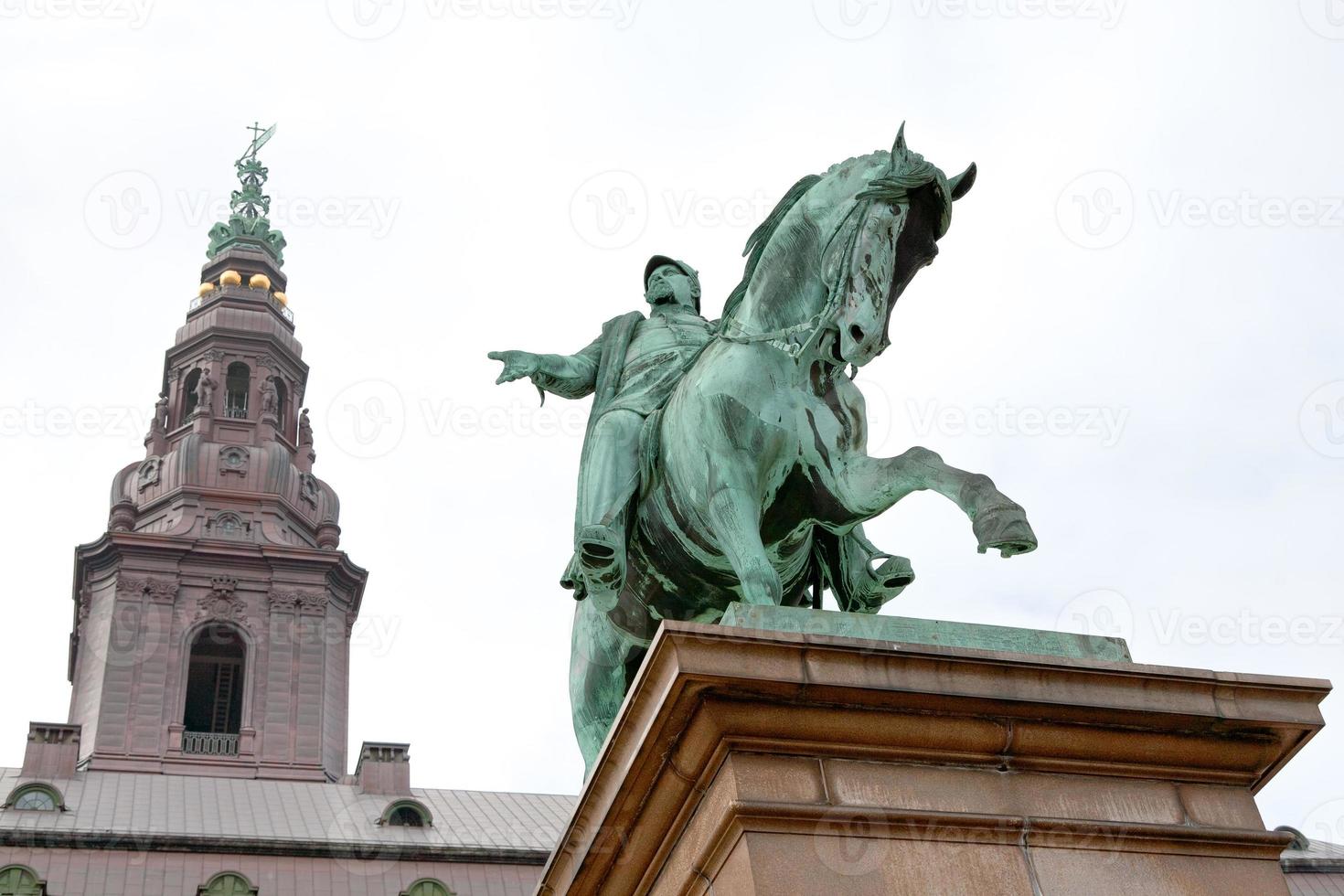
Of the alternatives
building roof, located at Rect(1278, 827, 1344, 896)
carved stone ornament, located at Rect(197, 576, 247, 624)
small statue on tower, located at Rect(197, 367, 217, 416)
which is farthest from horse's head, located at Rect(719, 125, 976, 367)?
small statue on tower, located at Rect(197, 367, 217, 416)

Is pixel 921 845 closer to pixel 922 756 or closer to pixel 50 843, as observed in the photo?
pixel 922 756

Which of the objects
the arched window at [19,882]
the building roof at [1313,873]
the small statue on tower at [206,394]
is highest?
the small statue on tower at [206,394]

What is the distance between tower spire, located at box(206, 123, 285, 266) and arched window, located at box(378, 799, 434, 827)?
42943 millimetres

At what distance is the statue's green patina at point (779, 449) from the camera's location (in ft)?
29.1

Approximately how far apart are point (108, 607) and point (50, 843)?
22.8 metres

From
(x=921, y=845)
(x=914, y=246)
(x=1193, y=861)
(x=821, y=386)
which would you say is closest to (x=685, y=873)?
(x=921, y=845)

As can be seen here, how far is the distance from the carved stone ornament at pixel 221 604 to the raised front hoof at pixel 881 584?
6198 centimetres

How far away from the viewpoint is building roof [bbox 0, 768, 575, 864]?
48.0 meters

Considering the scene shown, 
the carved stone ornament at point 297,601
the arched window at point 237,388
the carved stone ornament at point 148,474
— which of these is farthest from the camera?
the arched window at point 237,388

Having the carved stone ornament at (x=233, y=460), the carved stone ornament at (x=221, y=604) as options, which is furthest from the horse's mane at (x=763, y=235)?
the carved stone ornament at (x=233, y=460)

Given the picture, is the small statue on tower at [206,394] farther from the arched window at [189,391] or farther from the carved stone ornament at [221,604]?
the carved stone ornament at [221,604]

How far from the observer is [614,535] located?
9219 mm

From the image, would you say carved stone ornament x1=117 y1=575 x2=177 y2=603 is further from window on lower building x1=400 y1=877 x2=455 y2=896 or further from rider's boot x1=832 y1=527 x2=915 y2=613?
rider's boot x1=832 y1=527 x2=915 y2=613

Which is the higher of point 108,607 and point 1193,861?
point 108,607
